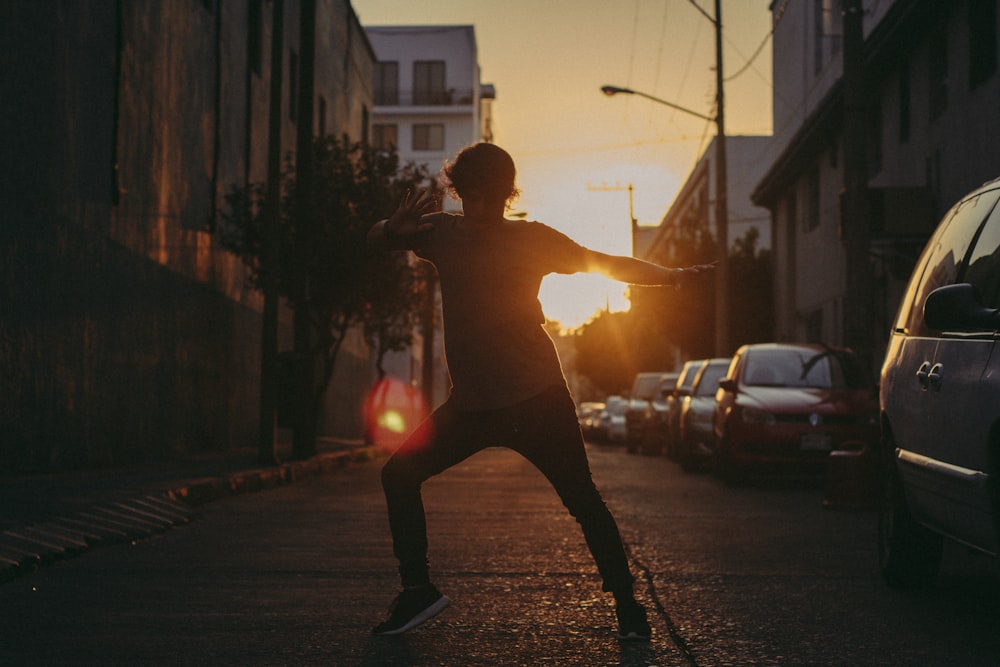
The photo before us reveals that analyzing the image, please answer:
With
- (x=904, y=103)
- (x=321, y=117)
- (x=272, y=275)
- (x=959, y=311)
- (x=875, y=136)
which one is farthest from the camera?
(x=321, y=117)

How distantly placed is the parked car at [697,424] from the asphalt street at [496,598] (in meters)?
7.07

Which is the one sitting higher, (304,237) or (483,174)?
(304,237)

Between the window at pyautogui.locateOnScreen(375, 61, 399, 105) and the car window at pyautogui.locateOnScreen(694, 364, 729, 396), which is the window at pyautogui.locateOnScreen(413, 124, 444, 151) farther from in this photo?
the car window at pyautogui.locateOnScreen(694, 364, 729, 396)

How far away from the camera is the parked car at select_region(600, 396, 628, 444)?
39.0 m

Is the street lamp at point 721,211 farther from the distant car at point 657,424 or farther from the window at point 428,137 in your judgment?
the window at point 428,137

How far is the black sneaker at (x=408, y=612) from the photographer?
15.8ft

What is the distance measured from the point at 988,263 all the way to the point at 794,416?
29.9ft

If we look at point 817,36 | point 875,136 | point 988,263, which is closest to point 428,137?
point 817,36

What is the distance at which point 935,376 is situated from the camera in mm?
5312

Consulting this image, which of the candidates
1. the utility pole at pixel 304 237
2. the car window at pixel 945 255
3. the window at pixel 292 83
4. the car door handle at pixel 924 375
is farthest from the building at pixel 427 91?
the car door handle at pixel 924 375

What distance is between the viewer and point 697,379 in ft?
63.6

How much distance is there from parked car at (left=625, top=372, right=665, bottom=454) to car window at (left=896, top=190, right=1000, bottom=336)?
19210 mm

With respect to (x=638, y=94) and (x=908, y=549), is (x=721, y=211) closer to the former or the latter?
(x=638, y=94)

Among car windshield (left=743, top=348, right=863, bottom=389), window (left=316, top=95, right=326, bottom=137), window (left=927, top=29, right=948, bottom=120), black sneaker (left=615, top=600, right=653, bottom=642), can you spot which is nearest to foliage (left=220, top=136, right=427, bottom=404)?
car windshield (left=743, top=348, right=863, bottom=389)
